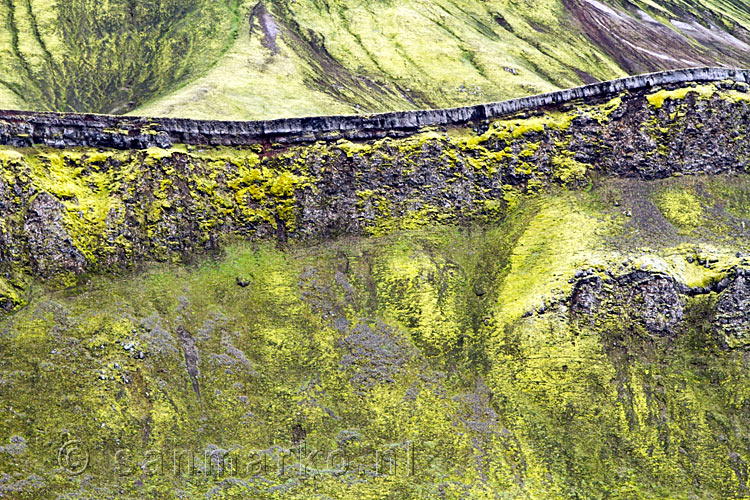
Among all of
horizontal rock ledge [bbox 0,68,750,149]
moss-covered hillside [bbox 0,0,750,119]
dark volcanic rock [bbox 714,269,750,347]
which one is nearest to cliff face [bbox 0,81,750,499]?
dark volcanic rock [bbox 714,269,750,347]

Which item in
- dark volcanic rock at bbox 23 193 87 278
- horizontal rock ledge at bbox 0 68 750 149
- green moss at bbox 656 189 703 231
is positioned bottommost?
dark volcanic rock at bbox 23 193 87 278

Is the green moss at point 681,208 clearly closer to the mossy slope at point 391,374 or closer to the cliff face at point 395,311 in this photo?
the cliff face at point 395,311

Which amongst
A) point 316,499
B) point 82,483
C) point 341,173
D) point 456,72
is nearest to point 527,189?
point 341,173

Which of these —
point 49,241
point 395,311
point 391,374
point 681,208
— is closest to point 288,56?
point 49,241

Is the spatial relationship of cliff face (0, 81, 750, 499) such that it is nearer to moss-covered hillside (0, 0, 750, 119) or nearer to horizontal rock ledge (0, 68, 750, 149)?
horizontal rock ledge (0, 68, 750, 149)

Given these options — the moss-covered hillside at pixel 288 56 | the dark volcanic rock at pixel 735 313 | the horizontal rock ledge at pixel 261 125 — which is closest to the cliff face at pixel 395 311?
the dark volcanic rock at pixel 735 313

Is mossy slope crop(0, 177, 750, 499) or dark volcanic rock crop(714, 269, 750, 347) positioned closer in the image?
mossy slope crop(0, 177, 750, 499)

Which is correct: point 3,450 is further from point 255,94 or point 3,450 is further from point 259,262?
point 255,94
